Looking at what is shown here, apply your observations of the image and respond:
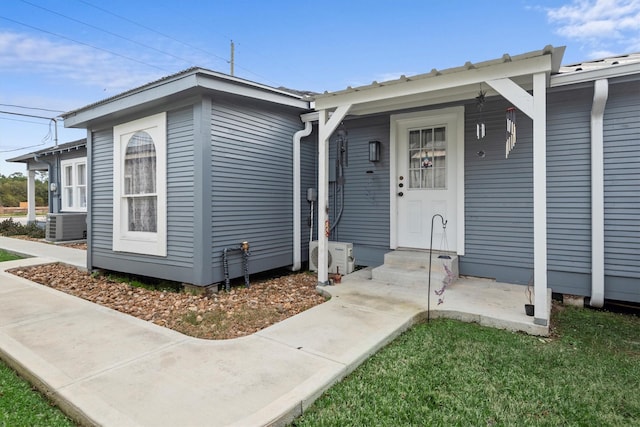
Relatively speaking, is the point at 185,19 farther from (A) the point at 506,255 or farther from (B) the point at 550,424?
(B) the point at 550,424

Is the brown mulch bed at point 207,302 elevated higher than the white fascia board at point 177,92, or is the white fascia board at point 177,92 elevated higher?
the white fascia board at point 177,92

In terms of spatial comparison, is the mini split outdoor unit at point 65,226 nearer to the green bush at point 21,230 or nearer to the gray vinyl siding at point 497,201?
the green bush at point 21,230

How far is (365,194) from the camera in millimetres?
5875

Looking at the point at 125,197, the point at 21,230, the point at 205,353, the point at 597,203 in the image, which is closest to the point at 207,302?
the point at 205,353

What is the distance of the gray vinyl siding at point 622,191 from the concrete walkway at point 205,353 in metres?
1.04

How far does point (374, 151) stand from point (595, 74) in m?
2.83

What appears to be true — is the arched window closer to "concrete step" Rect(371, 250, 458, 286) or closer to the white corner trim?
"concrete step" Rect(371, 250, 458, 286)

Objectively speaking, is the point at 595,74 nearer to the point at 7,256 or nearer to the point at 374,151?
the point at 374,151

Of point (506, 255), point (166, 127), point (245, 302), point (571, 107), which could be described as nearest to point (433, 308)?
point (506, 255)

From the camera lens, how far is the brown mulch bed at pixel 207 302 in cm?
360

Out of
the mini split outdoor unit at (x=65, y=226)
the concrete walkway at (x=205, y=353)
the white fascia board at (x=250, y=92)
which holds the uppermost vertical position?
the white fascia board at (x=250, y=92)

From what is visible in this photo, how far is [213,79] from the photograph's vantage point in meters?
4.38

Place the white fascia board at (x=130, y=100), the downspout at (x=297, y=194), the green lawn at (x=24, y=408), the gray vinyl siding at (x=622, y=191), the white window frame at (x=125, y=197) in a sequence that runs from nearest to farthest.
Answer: the green lawn at (x=24, y=408) → the gray vinyl siding at (x=622, y=191) → the white fascia board at (x=130, y=100) → the white window frame at (x=125, y=197) → the downspout at (x=297, y=194)

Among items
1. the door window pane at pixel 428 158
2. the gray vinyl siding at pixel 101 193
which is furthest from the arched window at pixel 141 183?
the door window pane at pixel 428 158
